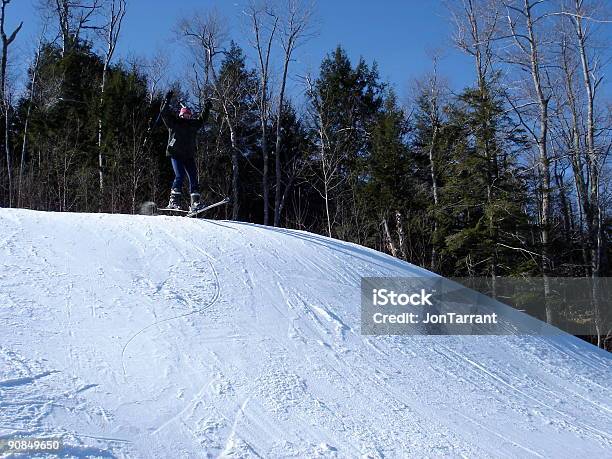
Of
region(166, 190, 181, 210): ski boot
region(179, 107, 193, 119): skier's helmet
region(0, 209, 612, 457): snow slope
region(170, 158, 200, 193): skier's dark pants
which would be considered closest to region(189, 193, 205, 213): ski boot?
region(170, 158, 200, 193): skier's dark pants

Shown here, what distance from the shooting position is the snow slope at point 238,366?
448cm

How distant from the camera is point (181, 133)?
428 inches

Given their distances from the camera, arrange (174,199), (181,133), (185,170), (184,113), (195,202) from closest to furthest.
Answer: (181,133) → (184,113) → (185,170) → (195,202) → (174,199)

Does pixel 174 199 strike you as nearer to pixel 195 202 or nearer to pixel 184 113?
pixel 195 202

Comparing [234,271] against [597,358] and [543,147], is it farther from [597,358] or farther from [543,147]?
[543,147]

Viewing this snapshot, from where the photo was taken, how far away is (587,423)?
239 inches

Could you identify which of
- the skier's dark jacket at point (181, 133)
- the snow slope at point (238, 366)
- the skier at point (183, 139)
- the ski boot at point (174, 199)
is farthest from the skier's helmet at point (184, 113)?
the snow slope at point (238, 366)

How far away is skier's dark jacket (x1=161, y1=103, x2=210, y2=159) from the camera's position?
10.8 meters

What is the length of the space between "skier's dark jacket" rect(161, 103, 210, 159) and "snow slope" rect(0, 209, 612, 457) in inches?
80.7

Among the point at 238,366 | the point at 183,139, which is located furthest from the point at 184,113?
the point at 238,366

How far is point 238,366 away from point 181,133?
645cm

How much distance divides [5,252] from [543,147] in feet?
56.8

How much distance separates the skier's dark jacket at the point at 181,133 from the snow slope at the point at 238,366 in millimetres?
2049

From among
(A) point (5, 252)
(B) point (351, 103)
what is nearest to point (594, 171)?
(B) point (351, 103)
